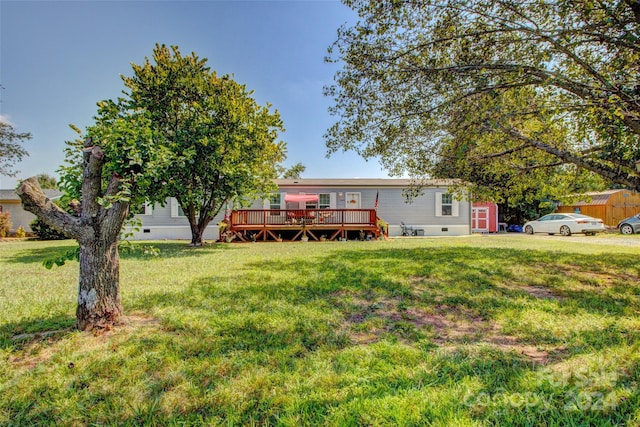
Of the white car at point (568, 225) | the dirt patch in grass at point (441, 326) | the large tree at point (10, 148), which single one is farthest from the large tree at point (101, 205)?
the large tree at point (10, 148)

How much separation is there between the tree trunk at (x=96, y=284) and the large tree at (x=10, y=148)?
83.4 feet

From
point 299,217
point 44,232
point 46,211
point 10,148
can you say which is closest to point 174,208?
point 44,232

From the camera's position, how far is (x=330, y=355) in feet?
7.91

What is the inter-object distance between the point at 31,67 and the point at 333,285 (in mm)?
11590

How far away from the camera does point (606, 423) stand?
63.1 inches

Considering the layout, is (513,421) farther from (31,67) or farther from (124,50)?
(31,67)

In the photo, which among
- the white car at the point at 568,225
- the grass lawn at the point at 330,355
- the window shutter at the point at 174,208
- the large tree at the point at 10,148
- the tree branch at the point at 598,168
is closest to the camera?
the grass lawn at the point at 330,355

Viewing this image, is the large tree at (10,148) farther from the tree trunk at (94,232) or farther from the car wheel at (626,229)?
the car wheel at (626,229)

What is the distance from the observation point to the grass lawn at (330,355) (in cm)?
173

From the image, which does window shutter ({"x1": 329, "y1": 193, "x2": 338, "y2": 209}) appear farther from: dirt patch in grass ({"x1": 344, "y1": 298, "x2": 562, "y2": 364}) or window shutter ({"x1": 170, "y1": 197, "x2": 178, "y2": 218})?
dirt patch in grass ({"x1": 344, "y1": 298, "x2": 562, "y2": 364})

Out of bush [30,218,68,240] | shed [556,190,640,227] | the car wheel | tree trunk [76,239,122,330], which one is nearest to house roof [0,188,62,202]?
bush [30,218,68,240]

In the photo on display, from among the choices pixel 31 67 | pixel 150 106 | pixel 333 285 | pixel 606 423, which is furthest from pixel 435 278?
pixel 31 67

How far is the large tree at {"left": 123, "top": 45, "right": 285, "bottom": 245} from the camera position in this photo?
9.28 metres

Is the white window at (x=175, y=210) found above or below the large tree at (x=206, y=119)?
below
